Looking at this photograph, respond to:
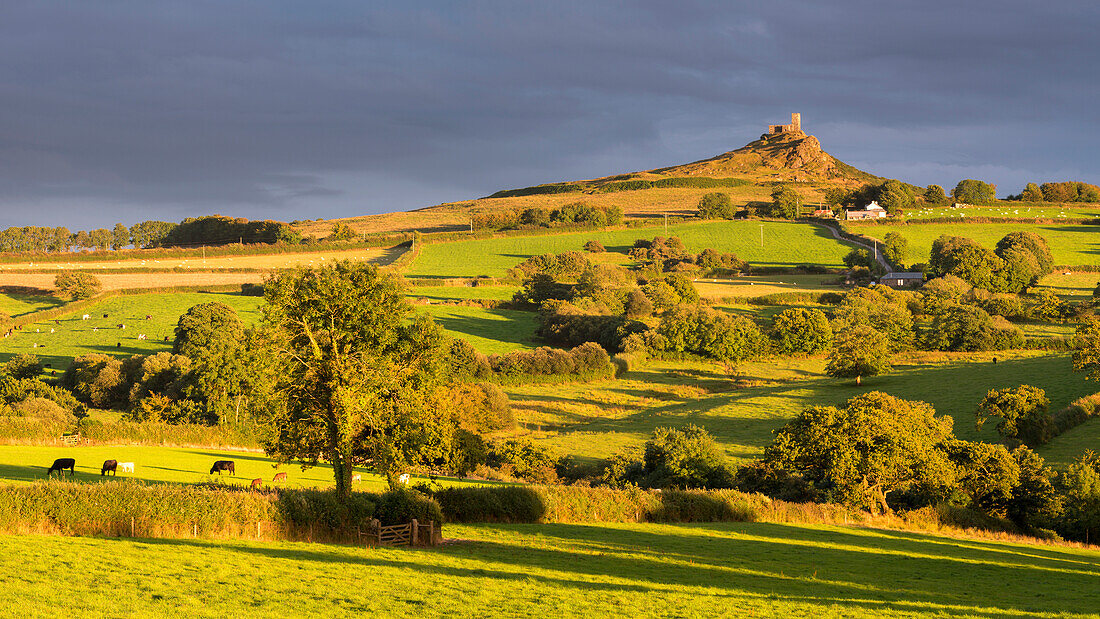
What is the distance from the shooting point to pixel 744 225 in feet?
527

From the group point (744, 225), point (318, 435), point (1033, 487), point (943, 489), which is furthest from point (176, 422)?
point (744, 225)

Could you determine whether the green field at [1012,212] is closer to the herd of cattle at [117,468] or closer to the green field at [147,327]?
the green field at [147,327]

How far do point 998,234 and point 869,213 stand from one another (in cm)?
2906

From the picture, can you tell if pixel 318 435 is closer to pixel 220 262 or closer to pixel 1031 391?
pixel 1031 391

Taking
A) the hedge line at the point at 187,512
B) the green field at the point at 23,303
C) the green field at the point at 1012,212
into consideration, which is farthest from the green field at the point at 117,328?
the green field at the point at 1012,212

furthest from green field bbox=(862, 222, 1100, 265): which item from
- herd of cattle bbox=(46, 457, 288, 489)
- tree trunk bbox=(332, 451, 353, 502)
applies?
tree trunk bbox=(332, 451, 353, 502)

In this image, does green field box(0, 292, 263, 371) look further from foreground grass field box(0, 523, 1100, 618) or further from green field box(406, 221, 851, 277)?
foreground grass field box(0, 523, 1100, 618)

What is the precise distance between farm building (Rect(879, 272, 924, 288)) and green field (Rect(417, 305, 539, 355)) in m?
48.7

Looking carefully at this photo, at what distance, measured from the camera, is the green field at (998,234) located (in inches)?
5138

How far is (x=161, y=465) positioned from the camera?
41.0 m

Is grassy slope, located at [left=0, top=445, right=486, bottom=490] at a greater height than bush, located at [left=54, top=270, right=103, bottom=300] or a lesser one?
lesser

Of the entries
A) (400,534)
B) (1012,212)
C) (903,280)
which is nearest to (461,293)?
(903,280)

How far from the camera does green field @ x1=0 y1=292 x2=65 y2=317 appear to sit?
99881 millimetres

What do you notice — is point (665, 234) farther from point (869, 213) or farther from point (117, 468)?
point (117, 468)
